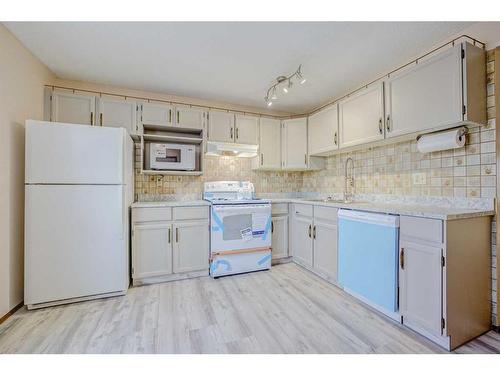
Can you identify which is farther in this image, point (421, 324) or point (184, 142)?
point (184, 142)

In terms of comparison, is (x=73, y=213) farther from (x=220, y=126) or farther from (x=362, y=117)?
(x=362, y=117)

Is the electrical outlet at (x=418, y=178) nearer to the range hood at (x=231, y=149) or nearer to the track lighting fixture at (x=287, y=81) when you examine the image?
the track lighting fixture at (x=287, y=81)

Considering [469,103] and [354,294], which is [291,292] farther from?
[469,103]

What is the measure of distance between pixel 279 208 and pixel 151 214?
5.22 ft

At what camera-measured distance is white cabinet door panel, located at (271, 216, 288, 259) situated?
3.02 m

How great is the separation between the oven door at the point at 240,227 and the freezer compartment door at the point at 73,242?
37.4 inches

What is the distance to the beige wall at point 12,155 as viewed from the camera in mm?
1747

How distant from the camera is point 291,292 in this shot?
2232 millimetres

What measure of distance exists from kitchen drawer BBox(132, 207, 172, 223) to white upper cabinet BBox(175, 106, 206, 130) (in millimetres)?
1074

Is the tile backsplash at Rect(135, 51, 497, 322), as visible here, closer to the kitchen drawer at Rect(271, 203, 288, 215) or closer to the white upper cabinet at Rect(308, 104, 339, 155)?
the white upper cabinet at Rect(308, 104, 339, 155)

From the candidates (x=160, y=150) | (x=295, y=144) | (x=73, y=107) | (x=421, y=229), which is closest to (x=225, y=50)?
(x=160, y=150)

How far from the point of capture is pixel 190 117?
287 centimetres

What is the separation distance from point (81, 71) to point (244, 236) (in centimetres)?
250

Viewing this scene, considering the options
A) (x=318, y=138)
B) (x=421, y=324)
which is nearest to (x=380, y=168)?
(x=318, y=138)
